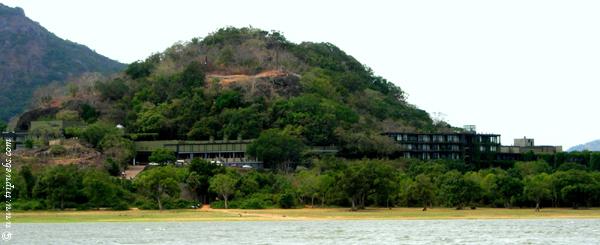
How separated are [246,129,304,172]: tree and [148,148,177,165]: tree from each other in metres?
10.7

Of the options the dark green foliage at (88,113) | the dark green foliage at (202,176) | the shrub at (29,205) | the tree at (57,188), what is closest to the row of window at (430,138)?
the dark green foliage at (202,176)

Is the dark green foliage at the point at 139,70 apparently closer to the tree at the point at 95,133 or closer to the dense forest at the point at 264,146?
the dense forest at the point at 264,146

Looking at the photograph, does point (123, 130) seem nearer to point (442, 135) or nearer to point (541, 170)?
point (442, 135)

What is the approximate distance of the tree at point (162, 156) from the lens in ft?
462

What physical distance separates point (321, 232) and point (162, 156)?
6265cm

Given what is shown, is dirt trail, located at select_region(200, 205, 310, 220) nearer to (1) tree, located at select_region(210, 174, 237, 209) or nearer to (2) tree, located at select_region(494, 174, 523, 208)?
(1) tree, located at select_region(210, 174, 237, 209)

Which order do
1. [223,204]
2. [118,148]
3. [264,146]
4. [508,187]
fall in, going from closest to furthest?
1. [223,204]
2. [508,187]
3. [264,146]
4. [118,148]

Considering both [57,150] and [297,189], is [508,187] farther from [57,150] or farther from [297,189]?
[57,150]

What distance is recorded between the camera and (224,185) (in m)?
Result: 112

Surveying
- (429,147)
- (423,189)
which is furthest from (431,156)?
(423,189)

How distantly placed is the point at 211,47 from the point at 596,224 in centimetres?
11855

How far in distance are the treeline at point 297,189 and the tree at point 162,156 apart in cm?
2088

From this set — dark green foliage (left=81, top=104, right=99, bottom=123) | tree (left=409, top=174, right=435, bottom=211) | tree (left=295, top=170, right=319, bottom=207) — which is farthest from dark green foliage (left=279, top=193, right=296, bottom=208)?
dark green foliage (left=81, top=104, right=99, bottom=123)

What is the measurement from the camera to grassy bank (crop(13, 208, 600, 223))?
99.6 m
